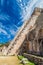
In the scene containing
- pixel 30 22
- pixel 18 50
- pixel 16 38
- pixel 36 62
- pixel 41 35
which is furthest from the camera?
pixel 30 22

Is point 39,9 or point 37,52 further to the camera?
point 39,9

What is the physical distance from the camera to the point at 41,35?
1769cm

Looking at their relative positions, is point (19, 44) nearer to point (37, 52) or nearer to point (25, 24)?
point (25, 24)

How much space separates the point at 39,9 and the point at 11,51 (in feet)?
25.7

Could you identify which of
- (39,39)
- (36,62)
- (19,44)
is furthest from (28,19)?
(36,62)

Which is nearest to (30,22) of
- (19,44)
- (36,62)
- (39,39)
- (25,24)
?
(25,24)

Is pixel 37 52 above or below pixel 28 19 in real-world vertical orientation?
below

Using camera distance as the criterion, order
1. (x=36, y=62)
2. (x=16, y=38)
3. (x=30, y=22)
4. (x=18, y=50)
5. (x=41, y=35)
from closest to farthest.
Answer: (x=36, y=62) → (x=41, y=35) → (x=18, y=50) → (x=16, y=38) → (x=30, y=22)

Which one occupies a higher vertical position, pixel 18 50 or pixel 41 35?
pixel 41 35

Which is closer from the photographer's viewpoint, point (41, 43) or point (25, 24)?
point (41, 43)

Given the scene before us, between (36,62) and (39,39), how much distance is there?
167 inches

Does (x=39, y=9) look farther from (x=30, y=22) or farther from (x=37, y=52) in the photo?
(x=37, y=52)

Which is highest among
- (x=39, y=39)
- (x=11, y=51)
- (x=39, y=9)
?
(x=39, y=9)

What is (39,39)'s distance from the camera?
17.9 metres
